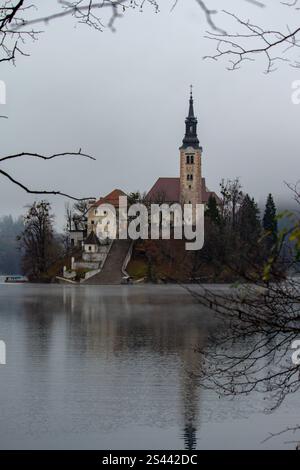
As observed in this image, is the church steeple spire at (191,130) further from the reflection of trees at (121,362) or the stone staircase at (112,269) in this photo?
the reflection of trees at (121,362)

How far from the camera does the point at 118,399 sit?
12.7 metres

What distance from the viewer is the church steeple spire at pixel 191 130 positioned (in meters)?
75.0

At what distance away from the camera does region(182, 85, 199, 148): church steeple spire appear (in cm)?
7500

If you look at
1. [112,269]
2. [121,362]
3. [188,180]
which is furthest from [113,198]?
[121,362]

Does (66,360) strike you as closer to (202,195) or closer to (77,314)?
(77,314)

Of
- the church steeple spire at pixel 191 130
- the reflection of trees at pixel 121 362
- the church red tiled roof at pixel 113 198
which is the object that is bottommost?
the reflection of trees at pixel 121 362

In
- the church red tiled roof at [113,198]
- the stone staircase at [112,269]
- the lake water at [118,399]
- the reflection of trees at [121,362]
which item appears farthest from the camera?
the church red tiled roof at [113,198]

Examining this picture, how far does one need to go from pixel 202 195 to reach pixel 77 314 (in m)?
47.7

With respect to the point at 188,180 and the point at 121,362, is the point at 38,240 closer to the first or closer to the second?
the point at 188,180

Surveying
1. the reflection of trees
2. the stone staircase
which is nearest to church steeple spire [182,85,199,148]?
the stone staircase

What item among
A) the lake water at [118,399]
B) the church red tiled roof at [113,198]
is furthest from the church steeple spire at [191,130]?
the lake water at [118,399]

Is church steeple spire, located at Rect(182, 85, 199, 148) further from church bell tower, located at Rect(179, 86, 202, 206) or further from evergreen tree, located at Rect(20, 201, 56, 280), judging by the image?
evergreen tree, located at Rect(20, 201, 56, 280)
